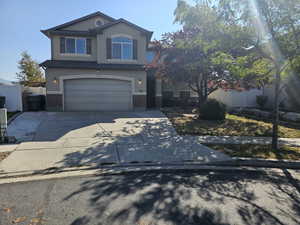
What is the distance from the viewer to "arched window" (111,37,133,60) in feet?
50.8

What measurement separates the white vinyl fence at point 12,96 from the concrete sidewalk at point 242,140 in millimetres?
12281

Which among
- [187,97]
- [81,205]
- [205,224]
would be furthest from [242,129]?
[187,97]

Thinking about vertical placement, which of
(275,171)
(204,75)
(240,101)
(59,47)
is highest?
(59,47)

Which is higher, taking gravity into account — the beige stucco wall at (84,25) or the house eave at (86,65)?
the beige stucco wall at (84,25)

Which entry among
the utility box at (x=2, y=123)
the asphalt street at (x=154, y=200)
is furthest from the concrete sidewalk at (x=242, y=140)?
the utility box at (x=2, y=123)

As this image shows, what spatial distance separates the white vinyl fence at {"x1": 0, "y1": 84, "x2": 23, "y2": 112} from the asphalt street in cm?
1128

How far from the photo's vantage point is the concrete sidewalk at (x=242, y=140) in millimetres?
7582

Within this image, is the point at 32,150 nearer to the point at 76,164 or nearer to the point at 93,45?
the point at 76,164

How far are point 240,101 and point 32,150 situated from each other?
1879 centimetres

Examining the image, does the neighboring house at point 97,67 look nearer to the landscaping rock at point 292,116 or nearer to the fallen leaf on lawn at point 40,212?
the landscaping rock at point 292,116

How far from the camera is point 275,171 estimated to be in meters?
5.07

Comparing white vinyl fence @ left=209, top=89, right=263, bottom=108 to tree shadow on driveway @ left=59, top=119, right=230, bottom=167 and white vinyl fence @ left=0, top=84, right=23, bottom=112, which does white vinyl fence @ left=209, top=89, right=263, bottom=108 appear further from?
white vinyl fence @ left=0, top=84, right=23, bottom=112

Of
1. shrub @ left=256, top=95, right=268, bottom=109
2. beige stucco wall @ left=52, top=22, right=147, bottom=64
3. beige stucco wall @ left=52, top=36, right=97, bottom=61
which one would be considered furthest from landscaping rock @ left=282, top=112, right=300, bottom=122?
beige stucco wall @ left=52, top=36, right=97, bottom=61

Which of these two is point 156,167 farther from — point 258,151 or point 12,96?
point 12,96
